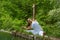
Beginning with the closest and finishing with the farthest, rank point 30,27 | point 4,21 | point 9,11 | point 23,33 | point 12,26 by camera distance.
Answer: point 30,27 < point 23,33 < point 12,26 < point 4,21 < point 9,11

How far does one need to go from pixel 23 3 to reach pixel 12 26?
14.8 feet

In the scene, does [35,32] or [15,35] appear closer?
[35,32]

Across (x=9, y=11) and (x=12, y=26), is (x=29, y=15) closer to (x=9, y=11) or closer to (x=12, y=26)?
(x=9, y=11)

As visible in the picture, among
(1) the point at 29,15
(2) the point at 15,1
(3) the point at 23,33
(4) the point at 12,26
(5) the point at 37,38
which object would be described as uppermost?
(2) the point at 15,1

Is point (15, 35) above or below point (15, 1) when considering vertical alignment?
below

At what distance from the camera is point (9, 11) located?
19.8m

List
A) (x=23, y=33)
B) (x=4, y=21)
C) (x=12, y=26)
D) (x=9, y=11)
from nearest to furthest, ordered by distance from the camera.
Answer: (x=23, y=33) < (x=12, y=26) < (x=4, y=21) < (x=9, y=11)

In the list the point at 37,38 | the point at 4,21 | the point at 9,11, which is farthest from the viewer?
the point at 9,11

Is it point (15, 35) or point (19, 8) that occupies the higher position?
point (19, 8)

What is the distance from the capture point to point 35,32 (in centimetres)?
1120

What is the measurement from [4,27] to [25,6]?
388cm

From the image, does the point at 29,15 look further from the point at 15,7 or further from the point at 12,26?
the point at 12,26

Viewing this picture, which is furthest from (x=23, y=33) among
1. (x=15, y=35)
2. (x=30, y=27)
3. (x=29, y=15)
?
(x=29, y=15)

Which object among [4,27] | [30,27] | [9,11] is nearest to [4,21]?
[4,27]
